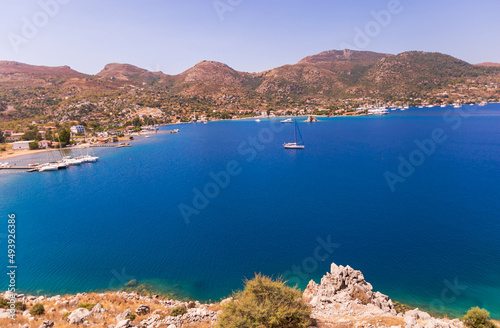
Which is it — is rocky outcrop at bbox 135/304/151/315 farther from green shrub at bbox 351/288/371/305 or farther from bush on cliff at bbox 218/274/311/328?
green shrub at bbox 351/288/371/305

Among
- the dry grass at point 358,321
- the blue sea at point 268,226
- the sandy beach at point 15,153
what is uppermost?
the sandy beach at point 15,153

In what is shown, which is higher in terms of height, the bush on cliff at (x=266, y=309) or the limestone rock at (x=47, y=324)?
the bush on cliff at (x=266, y=309)

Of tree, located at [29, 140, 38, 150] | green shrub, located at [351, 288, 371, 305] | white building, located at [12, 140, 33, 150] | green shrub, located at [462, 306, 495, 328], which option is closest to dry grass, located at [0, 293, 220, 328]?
green shrub, located at [351, 288, 371, 305]

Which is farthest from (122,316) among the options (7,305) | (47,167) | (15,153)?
(15,153)

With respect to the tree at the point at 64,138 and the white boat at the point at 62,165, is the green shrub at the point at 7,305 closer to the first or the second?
the white boat at the point at 62,165

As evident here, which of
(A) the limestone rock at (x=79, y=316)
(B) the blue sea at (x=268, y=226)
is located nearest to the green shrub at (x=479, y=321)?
(B) the blue sea at (x=268, y=226)

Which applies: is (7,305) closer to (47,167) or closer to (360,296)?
(360,296)
